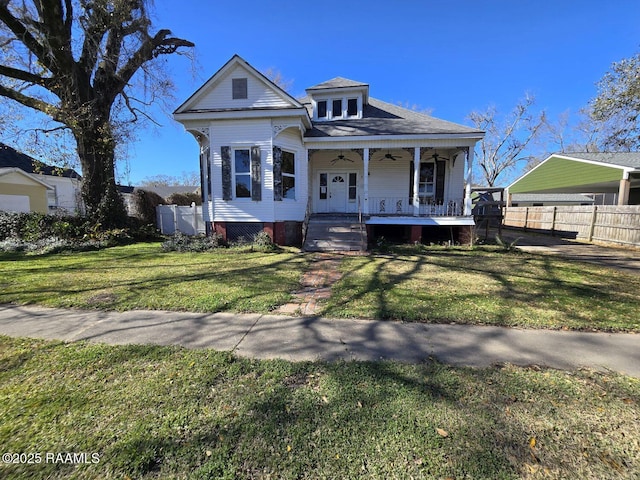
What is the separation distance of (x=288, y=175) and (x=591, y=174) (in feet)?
66.4

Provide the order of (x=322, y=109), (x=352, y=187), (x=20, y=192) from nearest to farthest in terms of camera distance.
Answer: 1. (x=352, y=187)
2. (x=322, y=109)
3. (x=20, y=192)

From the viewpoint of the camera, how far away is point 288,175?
37.1 feet

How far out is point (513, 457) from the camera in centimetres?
187

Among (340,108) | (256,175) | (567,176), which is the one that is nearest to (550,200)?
(567,176)

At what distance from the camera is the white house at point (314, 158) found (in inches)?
418

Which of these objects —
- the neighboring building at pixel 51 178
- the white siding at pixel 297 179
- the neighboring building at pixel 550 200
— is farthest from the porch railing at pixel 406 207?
the neighboring building at pixel 550 200

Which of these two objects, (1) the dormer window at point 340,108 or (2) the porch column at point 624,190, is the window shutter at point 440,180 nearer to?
(1) the dormer window at point 340,108

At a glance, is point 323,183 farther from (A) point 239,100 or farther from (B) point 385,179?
(A) point 239,100

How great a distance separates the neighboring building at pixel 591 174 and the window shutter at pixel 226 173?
2003 cm

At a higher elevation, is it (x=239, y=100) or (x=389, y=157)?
(x=239, y=100)

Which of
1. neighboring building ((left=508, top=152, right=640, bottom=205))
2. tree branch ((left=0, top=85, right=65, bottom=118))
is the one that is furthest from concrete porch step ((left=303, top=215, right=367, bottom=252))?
neighboring building ((left=508, top=152, right=640, bottom=205))

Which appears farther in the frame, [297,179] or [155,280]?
[297,179]

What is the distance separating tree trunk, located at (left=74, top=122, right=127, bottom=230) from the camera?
12.3 metres

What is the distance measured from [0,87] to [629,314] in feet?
67.5
